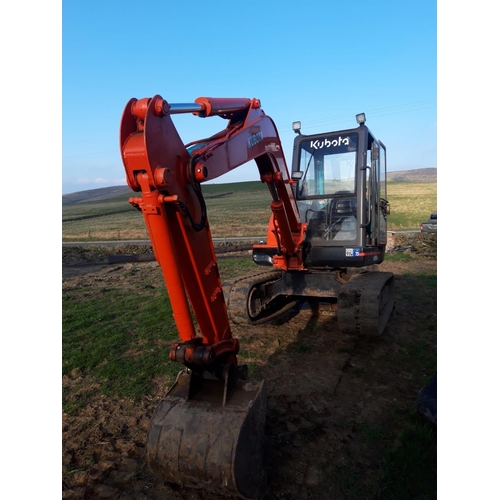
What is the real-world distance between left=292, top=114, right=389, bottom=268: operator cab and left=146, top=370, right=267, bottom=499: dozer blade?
11.4 feet

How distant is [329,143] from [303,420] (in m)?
4.49

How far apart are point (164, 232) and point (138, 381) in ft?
9.29

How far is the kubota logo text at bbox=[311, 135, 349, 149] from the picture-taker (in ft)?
22.4

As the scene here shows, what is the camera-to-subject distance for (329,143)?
22.8ft

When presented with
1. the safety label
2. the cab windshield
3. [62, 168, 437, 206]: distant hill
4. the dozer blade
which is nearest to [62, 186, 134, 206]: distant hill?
[62, 168, 437, 206]: distant hill

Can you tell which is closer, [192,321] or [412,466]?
[192,321]

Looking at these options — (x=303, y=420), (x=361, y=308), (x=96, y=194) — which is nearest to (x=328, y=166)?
(x=361, y=308)

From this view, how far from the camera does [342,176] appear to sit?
686 cm

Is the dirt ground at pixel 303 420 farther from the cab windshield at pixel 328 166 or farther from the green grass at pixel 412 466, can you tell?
the cab windshield at pixel 328 166

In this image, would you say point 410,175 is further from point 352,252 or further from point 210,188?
point 352,252

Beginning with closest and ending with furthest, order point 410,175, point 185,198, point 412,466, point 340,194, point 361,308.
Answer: point 185,198, point 412,466, point 361,308, point 340,194, point 410,175

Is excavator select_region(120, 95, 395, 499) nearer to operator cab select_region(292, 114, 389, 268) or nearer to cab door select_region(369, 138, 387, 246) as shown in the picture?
operator cab select_region(292, 114, 389, 268)

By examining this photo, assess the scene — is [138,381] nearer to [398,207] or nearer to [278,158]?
[278,158]

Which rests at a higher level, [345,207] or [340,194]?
[340,194]
